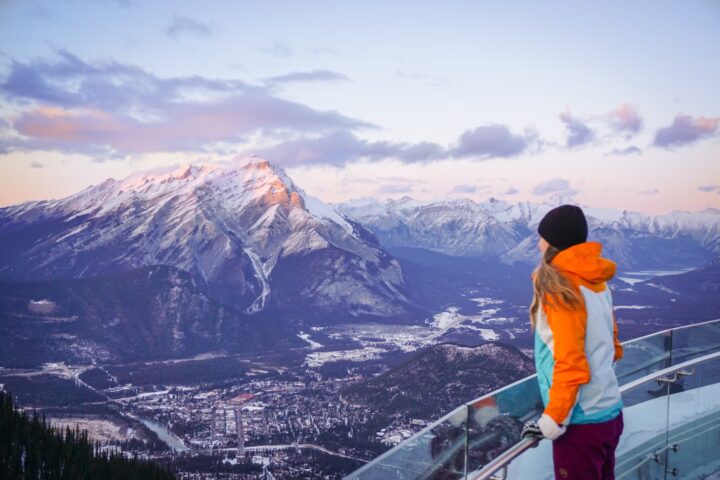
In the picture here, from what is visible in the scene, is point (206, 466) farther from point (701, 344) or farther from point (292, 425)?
point (701, 344)

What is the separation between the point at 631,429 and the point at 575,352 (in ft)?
11.3

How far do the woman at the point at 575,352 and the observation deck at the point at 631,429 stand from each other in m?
0.38

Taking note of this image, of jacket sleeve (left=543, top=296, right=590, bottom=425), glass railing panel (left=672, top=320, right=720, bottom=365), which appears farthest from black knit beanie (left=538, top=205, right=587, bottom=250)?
glass railing panel (left=672, top=320, right=720, bottom=365)

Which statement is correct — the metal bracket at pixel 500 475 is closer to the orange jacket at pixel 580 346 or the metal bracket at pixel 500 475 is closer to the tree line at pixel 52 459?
the orange jacket at pixel 580 346

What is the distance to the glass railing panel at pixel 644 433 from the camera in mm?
6906

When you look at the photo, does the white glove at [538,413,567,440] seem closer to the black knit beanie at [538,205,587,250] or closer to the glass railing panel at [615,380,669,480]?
the black knit beanie at [538,205,587,250]

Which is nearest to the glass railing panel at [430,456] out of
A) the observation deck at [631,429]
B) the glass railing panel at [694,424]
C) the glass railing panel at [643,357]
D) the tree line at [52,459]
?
the observation deck at [631,429]

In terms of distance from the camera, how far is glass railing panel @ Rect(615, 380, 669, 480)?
272 inches

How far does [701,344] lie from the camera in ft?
30.6

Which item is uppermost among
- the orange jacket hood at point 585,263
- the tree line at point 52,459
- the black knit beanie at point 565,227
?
the black knit beanie at point 565,227

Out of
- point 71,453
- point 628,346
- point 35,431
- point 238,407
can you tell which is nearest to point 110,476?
point 71,453

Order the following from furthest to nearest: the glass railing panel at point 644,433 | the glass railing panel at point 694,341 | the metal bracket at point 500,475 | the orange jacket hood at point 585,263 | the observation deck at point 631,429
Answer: the glass railing panel at point 694,341, the glass railing panel at point 644,433, the metal bracket at point 500,475, the observation deck at point 631,429, the orange jacket hood at point 585,263

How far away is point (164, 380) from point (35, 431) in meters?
78.2

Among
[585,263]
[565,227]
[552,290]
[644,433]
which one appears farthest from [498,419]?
[644,433]
